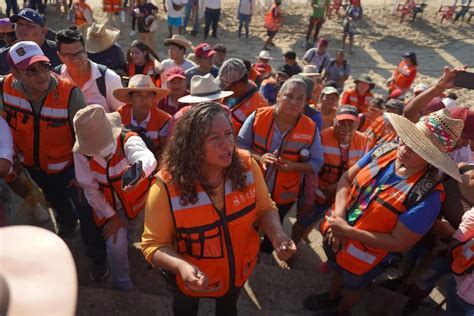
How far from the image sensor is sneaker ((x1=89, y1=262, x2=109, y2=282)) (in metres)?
3.35

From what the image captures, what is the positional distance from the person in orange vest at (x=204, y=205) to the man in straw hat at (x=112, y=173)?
0.41 metres

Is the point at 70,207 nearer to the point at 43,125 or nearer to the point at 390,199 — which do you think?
the point at 43,125

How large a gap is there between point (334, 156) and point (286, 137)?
26.9 inches

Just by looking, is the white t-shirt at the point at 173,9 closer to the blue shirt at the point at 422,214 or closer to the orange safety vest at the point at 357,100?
the orange safety vest at the point at 357,100

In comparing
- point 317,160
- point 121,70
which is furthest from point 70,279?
point 121,70

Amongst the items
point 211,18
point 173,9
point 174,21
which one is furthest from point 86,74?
point 211,18

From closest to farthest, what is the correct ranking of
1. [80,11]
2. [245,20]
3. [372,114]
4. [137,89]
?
1. [137,89]
2. [372,114]
3. [80,11]
4. [245,20]

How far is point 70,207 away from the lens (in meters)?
3.85

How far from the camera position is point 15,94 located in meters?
3.16

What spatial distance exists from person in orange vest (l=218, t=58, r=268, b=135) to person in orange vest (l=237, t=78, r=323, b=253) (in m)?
0.57

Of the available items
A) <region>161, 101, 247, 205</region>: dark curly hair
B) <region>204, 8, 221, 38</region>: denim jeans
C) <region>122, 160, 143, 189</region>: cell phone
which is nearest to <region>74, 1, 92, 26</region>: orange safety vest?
<region>204, 8, 221, 38</region>: denim jeans

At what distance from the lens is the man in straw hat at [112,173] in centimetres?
256

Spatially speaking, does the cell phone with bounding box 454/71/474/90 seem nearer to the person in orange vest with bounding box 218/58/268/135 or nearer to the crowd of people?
the crowd of people

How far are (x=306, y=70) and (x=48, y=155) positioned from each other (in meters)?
4.58
